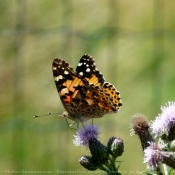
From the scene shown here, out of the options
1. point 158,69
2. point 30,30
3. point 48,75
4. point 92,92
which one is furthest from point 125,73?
point 92,92

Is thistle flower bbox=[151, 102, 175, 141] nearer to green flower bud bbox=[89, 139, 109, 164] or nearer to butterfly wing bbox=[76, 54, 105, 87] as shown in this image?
green flower bud bbox=[89, 139, 109, 164]

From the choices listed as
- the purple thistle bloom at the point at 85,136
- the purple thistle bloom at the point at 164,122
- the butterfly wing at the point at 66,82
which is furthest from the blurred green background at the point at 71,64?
the purple thistle bloom at the point at 164,122

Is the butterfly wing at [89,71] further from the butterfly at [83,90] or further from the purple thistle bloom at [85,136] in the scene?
the purple thistle bloom at [85,136]

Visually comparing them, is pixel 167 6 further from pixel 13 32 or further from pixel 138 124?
pixel 138 124

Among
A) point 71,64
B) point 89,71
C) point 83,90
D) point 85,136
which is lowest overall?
point 85,136

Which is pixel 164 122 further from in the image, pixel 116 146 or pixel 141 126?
pixel 116 146

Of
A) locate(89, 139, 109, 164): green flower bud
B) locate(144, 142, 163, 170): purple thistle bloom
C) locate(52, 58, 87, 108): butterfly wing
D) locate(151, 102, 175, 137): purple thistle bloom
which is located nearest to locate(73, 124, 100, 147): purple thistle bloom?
locate(89, 139, 109, 164): green flower bud

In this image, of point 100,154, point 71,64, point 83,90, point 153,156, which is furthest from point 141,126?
point 71,64
